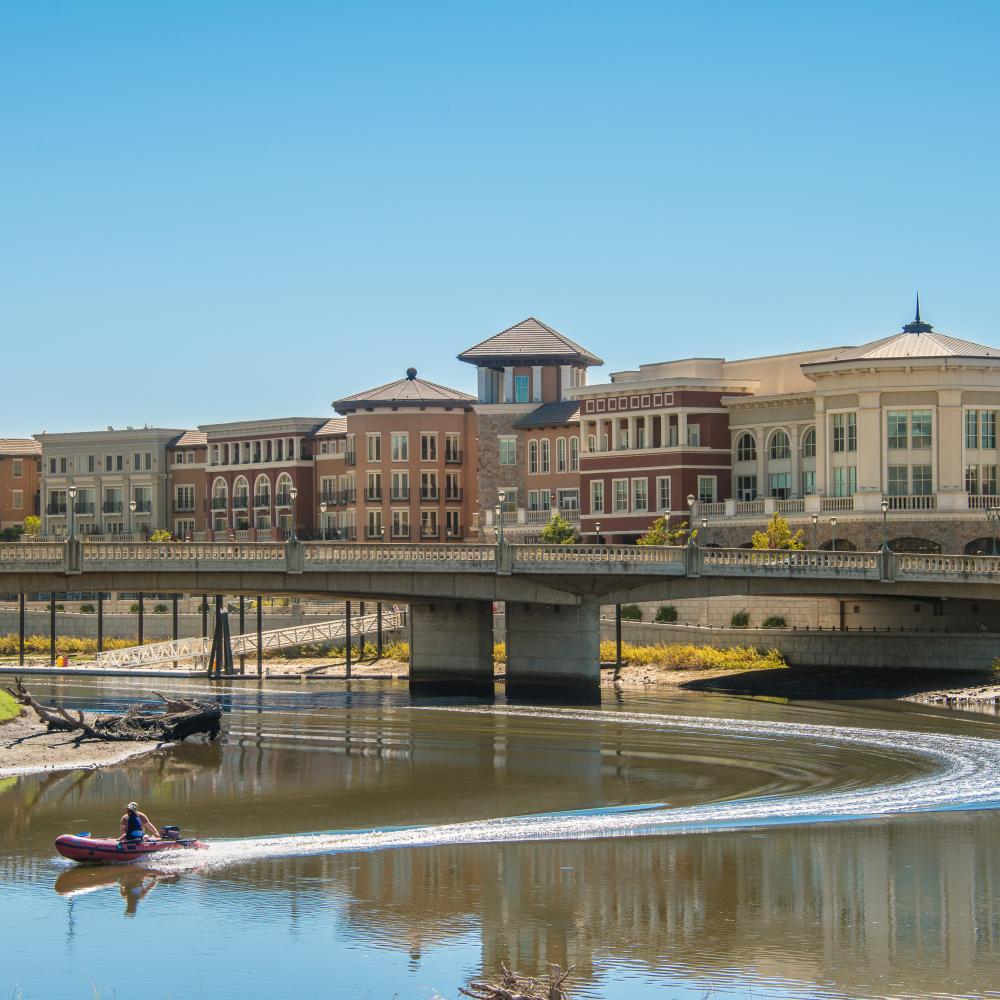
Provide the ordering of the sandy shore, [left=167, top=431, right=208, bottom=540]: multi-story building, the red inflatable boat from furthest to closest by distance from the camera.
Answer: [left=167, top=431, right=208, bottom=540]: multi-story building, the sandy shore, the red inflatable boat

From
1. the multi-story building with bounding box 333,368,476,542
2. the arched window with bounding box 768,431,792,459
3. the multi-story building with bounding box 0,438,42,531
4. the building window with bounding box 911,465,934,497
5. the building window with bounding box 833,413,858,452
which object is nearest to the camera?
the building window with bounding box 911,465,934,497

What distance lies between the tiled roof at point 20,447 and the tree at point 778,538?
9021 centimetres

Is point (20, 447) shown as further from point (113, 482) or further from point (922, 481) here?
point (922, 481)

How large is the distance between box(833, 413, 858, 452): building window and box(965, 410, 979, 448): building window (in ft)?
20.0

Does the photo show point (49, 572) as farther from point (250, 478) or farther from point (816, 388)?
point (250, 478)

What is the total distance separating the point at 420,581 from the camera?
82.4m

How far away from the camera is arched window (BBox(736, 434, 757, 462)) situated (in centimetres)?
12006

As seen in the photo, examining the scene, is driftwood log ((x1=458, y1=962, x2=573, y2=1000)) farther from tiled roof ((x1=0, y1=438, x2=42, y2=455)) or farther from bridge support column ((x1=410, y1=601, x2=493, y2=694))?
tiled roof ((x1=0, y1=438, x2=42, y2=455))


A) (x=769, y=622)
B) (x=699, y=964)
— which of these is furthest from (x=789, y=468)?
(x=699, y=964)

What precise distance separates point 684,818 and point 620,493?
7576 cm

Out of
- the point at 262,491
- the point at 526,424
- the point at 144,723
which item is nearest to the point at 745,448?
the point at 526,424

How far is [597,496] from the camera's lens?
126 metres

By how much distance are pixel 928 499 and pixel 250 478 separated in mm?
69313

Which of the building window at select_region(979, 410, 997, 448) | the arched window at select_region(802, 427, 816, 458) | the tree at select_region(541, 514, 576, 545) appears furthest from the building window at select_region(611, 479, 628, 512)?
the building window at select_region(979, 410, 997, 448)
